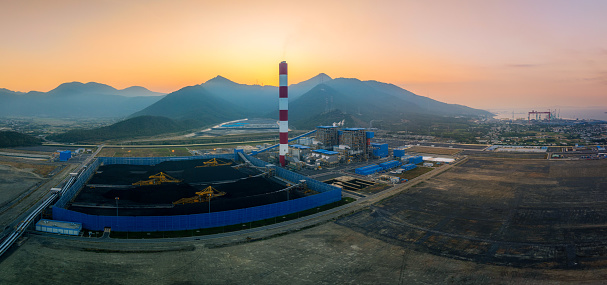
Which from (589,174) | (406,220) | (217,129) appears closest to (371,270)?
(406,220)

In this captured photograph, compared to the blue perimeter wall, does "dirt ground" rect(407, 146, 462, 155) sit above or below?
above

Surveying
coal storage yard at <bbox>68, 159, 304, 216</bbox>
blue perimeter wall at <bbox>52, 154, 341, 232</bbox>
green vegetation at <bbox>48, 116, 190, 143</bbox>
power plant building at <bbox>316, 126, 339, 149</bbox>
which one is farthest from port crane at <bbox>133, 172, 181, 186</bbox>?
green vegetation at <bbox>48, 116, 190, 143</bbox>

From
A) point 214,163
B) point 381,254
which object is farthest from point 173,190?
point 381,254

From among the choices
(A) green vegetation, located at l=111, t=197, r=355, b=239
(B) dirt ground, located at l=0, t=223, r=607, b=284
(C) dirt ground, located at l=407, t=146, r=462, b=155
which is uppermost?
(C) dirt ground, located at l=407, t=146, r=462, b=155

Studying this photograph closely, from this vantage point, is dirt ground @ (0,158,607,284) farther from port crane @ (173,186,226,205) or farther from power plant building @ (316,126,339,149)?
power plant building @ (316,126,339,149)

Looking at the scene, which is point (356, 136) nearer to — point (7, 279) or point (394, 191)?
point (394, 191)

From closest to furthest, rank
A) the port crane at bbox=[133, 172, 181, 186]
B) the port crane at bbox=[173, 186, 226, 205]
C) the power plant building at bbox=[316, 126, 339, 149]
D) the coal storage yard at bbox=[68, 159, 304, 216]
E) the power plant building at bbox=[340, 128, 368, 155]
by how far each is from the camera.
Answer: the coal storage yard at bbox=[68, 159, 304, 216] < the port crane at bbox=[173, 186, 226, 205] < the port crane at bbox=[133, 172, 181, 186] < the power plant building at bbox=[340, 128, 368, 155] < the power plant building at bbox=[316, 126, 339, 149]
